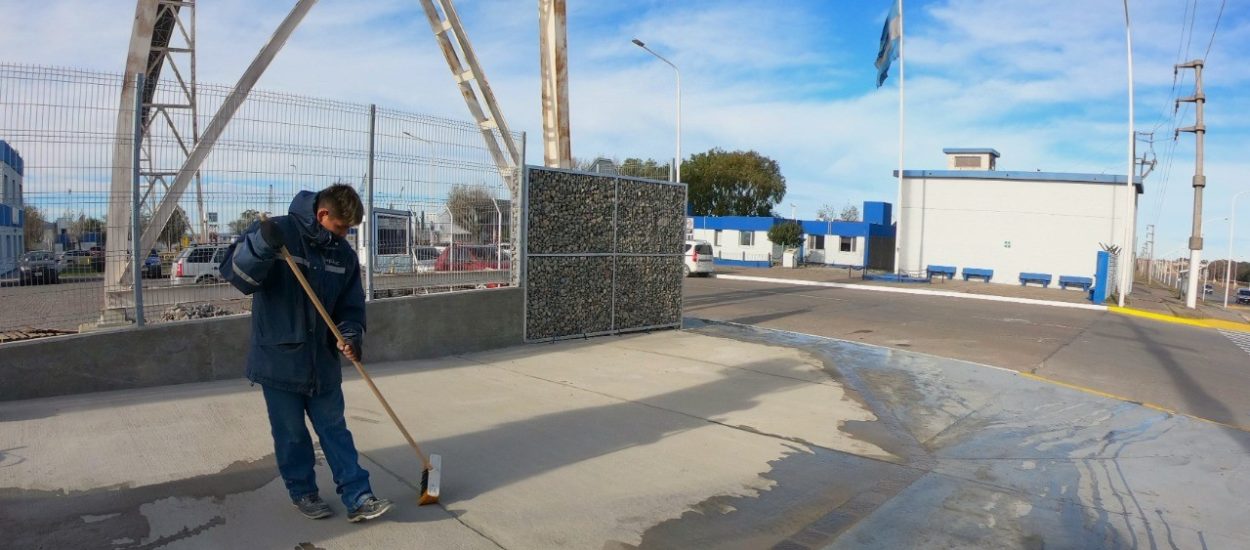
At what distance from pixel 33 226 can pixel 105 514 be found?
3.23 metres

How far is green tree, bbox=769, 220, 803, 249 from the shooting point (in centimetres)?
4131

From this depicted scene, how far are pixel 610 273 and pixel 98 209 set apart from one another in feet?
20.0

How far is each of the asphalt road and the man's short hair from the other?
28.4ft

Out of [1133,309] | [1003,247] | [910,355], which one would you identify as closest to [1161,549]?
[910,355]

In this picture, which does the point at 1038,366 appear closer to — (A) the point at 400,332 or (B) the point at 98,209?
(A) the point at 400,332

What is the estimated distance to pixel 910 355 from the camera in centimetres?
1053

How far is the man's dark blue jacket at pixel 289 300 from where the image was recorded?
135 inches

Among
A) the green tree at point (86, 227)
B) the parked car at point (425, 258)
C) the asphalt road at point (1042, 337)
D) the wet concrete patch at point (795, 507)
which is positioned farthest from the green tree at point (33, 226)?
the asphalt road at point (1042, 337)

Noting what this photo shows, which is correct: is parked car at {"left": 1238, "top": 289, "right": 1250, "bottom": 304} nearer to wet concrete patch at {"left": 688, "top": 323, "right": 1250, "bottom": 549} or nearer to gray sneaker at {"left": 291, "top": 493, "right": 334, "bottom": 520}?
wet concrete patch at {"left": 688, "top": 323, "right": 1250, "bottom": 549}

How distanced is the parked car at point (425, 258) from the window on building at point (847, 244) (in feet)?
127

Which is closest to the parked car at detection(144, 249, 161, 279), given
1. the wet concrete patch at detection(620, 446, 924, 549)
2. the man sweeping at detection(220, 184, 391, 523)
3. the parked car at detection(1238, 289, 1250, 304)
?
the man sweeping at detection(220, 184, 391, 523)

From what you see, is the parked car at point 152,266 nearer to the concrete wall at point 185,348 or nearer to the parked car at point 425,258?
the concrete wall at point 185,348

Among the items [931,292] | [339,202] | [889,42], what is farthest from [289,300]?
[889,42]

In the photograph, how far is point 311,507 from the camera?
12.2ft
